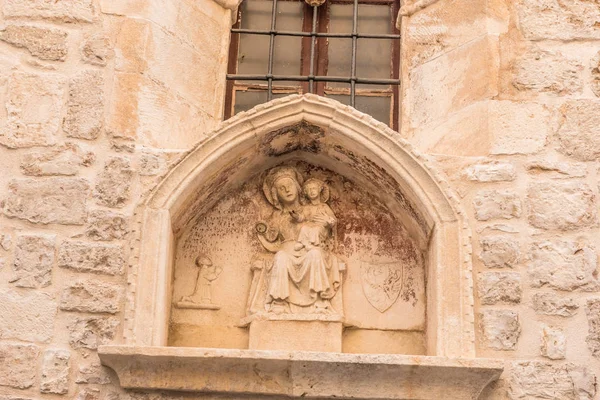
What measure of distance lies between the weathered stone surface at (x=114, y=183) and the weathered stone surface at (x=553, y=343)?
1.94 metres

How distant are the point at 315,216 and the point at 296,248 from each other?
195mm

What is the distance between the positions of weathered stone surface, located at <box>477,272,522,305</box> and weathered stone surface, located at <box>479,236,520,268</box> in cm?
5

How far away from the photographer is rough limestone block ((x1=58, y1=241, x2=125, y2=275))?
529 cm

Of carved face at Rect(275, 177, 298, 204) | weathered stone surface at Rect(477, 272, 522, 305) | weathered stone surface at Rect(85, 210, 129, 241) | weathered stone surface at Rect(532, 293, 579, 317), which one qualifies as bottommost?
weathered stone surface at Rect(532, 293, 579, 317)

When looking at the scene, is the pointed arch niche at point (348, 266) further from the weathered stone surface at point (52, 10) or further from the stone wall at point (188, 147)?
the weathered stone surface at point (52, 10)

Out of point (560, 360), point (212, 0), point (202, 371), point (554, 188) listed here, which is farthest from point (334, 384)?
point (212, 0)

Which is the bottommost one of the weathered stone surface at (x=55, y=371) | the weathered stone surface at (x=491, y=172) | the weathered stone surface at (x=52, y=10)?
the weathered stone surface at (x=55, y=371)

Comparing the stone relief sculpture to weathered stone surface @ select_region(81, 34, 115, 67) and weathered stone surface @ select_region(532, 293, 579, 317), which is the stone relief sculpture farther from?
weathered stone surface @ select_region(532, 293, 579, 317)

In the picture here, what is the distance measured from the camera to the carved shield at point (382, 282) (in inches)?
218

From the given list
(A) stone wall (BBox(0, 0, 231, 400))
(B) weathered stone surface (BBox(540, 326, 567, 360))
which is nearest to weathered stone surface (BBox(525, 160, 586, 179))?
(B) weathered stone surface (BBox(540, 326, 567, 360))

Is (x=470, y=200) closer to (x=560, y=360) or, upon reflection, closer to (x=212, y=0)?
(x=560, y=360)

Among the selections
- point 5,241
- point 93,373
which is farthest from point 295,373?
point 5,241

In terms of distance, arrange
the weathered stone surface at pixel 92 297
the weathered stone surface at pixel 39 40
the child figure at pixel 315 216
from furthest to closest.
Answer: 1. the weathered stone surface at pixel 39 40
2. the child figure at pixel 315 216
3. the weathered stone surface at pixel 92 297

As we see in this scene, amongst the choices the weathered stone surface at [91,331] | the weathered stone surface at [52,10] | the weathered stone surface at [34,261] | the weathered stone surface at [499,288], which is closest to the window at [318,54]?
the weathered stone surface at [52,10]
